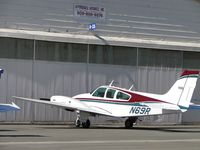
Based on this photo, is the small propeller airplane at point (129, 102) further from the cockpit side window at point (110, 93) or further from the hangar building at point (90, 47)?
the hangar building at point (90, 47)

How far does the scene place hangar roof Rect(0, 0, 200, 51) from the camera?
2816 centimetres

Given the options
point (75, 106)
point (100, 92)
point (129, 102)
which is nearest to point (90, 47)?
point (100, 92)

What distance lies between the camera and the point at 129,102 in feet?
81.3

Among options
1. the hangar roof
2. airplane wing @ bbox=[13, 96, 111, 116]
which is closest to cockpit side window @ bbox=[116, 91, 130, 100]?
airplane wing @ bbox=[13, 96, 111, 116]

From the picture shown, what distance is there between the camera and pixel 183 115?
32.5 m

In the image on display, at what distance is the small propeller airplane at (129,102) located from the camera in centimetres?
2403

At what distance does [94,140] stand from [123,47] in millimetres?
13470

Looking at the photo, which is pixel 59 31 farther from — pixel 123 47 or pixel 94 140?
pixel 94 140

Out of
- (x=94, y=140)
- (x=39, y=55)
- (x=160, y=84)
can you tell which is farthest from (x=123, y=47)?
(x=94, y=140)

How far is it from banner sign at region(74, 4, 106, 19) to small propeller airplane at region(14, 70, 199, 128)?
560 centimetres

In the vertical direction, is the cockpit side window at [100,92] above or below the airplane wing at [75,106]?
above

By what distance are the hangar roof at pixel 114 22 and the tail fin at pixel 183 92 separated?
668 centimetres

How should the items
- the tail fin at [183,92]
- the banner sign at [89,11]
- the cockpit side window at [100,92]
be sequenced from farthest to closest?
the banner sign at [89,11], the cockpit side window at [100,92], the tail fin at [183,92]

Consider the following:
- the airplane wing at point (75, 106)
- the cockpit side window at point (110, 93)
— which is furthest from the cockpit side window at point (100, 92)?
the airplane wing at point (75, 106)
